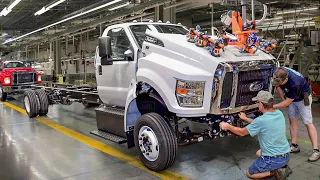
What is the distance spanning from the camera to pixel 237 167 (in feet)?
15.1

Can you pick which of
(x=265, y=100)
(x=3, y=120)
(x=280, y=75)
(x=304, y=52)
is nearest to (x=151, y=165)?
(x=265, y=100)

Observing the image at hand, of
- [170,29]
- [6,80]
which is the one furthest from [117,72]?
[6,80]

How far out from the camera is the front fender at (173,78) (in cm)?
391

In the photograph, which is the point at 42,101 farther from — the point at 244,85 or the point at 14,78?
the point at 244,85

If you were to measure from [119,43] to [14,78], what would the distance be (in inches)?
381

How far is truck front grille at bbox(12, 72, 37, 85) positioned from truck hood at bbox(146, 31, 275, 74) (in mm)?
10848

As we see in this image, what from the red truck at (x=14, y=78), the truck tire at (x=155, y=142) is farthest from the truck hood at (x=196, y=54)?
the red truck at (x=14, y=78)

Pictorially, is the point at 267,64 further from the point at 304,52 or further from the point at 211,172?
the point at 304,52

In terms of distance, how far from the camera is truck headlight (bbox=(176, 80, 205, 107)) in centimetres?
394

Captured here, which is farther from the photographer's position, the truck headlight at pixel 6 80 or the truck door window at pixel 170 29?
the truck headlight at pixel 6 80

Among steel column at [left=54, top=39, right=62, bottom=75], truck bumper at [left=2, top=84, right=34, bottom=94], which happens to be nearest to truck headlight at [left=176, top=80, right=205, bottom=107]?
truck bumper at [left=2, top=84, right=34, bottom=94]

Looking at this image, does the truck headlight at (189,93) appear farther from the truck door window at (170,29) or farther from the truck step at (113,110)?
the truck door window at (170,29)

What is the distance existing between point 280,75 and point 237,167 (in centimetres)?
150

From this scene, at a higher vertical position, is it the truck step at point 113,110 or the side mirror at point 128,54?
the side mirror at point 128,54
